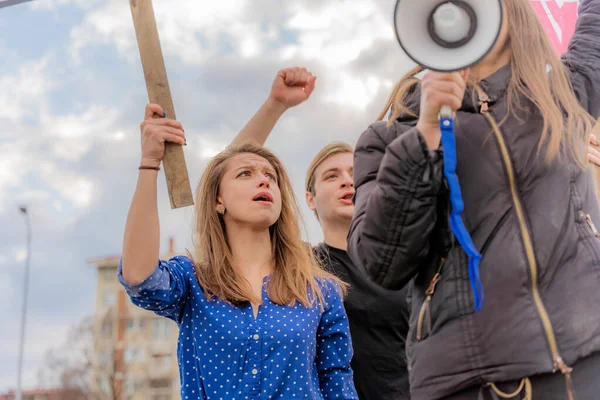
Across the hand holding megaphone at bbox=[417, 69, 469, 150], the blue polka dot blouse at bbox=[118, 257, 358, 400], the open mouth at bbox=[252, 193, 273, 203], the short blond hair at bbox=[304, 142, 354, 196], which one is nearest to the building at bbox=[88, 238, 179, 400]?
the short blond hair at bbox=[304, 142, 354, 196]

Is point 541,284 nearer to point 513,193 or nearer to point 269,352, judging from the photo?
point 513,193

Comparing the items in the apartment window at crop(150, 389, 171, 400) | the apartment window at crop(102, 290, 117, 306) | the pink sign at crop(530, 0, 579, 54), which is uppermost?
Answer: the apartment window at crop(102, 290, 117, 306)

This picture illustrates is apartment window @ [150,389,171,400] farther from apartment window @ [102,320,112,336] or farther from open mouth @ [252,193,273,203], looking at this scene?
open mouth @ [252,193,273,203]

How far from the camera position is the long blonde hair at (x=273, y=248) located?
10.5 feet

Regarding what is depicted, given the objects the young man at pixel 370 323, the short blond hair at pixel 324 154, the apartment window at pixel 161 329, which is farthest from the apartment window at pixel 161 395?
the young man at pixel 370 323

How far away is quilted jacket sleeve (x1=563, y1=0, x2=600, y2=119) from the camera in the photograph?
2131 millimetres

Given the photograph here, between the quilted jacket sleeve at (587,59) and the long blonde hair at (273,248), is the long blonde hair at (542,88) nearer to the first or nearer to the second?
the quilted jacket sleeve at (587,59)

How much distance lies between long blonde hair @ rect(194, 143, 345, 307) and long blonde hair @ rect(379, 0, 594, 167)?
1.26 meters

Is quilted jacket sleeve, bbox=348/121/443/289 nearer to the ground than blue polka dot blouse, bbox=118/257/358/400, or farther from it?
farther from it

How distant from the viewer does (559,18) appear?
498cm

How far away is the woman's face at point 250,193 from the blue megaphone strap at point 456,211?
65.2 inches

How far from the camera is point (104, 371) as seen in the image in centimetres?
2622

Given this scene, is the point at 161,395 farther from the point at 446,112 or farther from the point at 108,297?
the point at 446,112

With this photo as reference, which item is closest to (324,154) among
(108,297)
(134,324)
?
(134,324)
